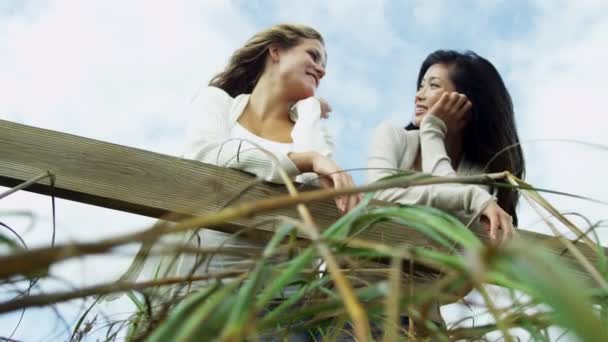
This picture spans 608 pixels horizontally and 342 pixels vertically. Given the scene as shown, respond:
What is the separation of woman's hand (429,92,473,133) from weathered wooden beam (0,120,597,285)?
640mm

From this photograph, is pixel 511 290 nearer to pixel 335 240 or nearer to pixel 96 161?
pixel 335 240

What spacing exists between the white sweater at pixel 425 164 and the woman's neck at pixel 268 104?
0.20 m

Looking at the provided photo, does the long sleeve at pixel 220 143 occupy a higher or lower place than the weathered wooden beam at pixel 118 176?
higher

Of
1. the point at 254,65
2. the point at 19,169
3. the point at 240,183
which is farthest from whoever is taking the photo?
the point at 254,65

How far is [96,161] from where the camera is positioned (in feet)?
3.70

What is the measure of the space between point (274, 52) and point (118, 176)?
87cm

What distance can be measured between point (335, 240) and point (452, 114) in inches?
57.5

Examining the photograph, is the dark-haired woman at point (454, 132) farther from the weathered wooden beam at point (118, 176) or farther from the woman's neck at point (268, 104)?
the weathered wooden beam at point (118, 176)

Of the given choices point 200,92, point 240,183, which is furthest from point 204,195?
point 200,92

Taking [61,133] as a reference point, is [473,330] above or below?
below

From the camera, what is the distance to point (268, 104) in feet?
5.64

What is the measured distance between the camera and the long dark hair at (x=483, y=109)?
5.90 feet

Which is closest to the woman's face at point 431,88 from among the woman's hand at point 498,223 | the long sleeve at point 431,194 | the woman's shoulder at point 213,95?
the long sleeve at point 431,194

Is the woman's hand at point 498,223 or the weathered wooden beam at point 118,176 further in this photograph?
the woman's hand at point 498,223
